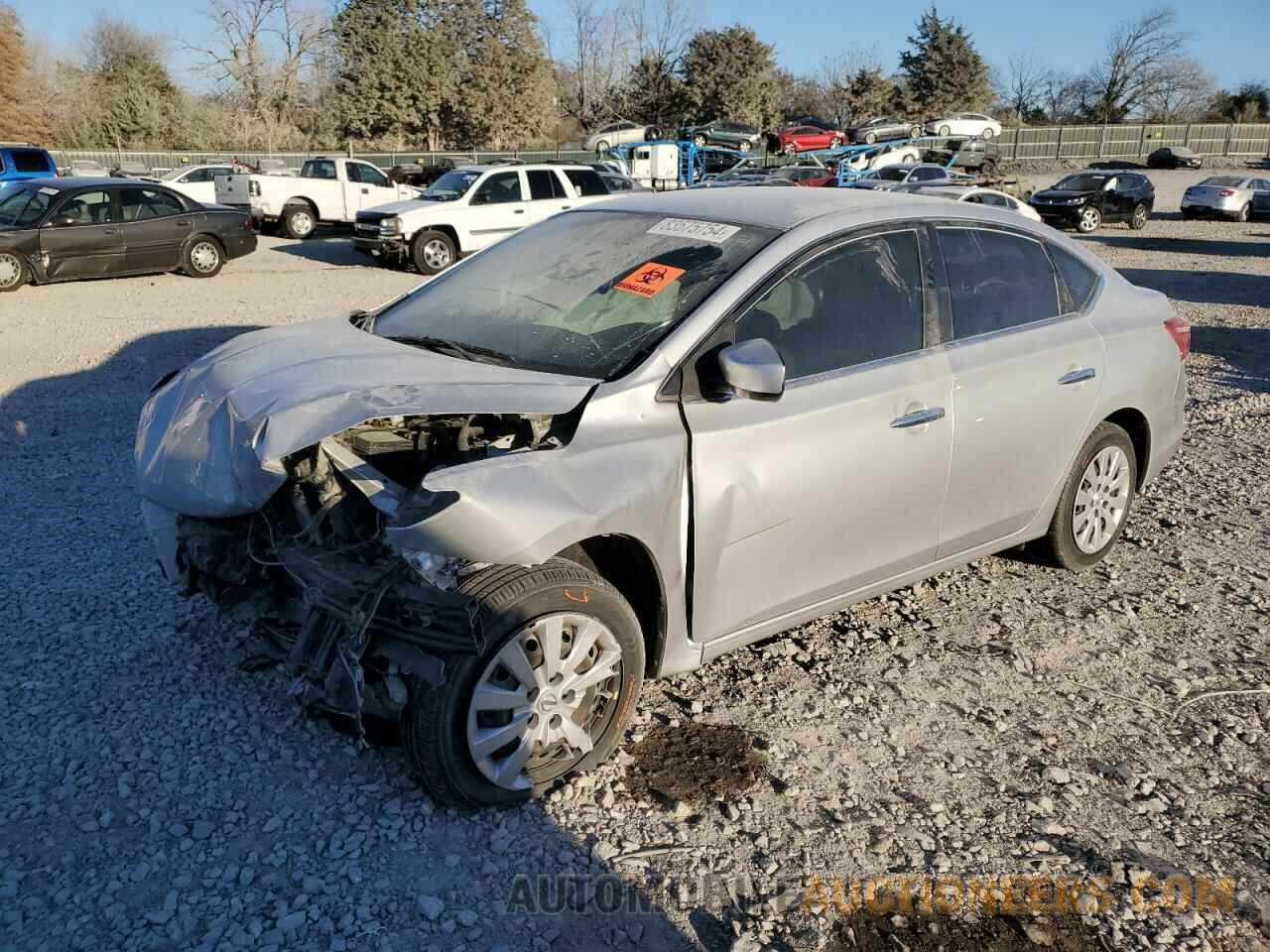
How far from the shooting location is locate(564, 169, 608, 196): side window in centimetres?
1722

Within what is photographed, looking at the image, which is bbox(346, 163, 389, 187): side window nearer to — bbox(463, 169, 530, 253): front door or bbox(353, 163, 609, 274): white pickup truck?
bbox(353, 163, 609, 274): white pickup truck

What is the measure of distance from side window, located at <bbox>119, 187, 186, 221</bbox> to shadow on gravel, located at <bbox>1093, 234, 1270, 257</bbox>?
1900 cm

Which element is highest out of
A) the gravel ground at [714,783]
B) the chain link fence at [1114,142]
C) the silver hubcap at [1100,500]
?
the chain link fence at [1114,142]

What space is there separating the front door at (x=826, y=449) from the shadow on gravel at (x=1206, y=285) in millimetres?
12556

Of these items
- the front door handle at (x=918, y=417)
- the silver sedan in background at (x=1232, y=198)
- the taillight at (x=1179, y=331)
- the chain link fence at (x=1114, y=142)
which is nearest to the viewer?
the front door handle at (x=918, y=417)

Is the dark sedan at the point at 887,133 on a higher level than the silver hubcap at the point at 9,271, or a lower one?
higher

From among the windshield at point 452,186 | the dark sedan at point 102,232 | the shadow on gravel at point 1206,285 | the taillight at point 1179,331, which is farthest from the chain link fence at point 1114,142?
the taillight at point 1179,331

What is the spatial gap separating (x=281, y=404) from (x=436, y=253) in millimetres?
13829

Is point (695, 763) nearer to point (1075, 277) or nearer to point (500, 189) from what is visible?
point (1075, 277)

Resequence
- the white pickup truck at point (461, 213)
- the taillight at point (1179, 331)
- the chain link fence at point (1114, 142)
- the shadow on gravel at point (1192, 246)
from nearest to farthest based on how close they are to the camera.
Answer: the taillight at point (1179, 331), the white pickup truck at point (461, 213), the shadow on gravel at point (1192, 246), the chain link fence at point (1114, 142)

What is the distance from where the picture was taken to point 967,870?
284 cm

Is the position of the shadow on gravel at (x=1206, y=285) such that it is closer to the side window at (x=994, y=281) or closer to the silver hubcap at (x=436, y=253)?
the silver hubcap at (x=436, y=253)

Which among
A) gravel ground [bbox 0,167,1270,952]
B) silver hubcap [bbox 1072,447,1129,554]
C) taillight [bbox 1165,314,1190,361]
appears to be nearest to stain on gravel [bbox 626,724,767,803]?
gravel ground [bbox 0,167,1270,952]

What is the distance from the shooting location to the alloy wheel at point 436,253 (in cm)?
1617
